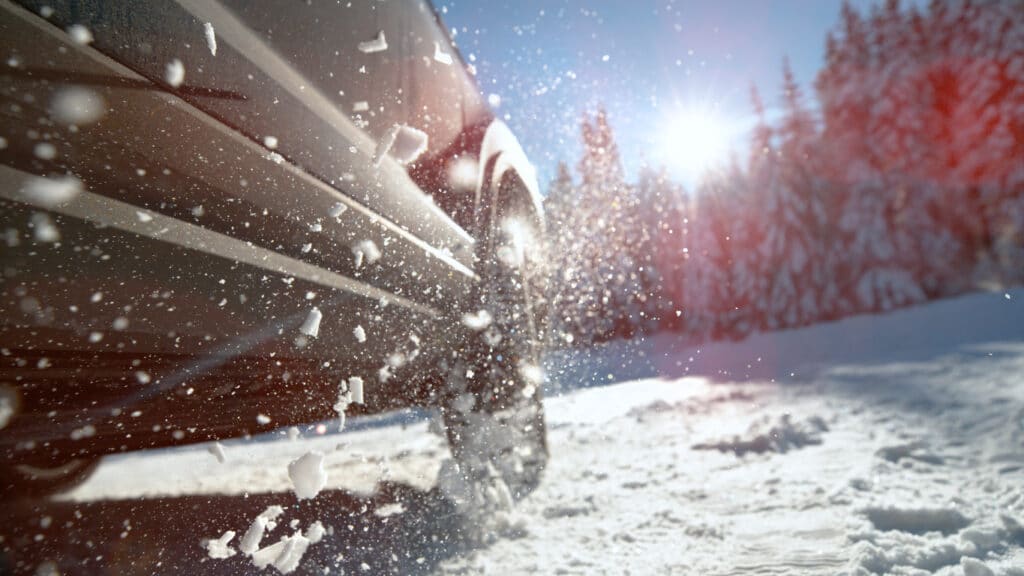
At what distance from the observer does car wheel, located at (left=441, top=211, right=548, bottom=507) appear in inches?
93.2

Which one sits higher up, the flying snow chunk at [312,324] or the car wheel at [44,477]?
the flying snow chunk at [312,324]

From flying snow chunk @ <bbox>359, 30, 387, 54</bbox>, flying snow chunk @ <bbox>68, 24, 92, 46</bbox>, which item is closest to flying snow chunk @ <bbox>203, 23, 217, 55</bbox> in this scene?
flying snow chunk @ <bbox>68, 24, 92, 46</bbox>

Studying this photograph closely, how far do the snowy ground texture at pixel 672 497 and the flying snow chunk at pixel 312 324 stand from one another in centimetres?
50

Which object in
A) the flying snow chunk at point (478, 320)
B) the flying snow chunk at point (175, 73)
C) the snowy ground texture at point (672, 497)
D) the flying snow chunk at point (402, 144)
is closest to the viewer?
the flying snow chunk at point (175, 73)

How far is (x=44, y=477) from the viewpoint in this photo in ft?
7.20

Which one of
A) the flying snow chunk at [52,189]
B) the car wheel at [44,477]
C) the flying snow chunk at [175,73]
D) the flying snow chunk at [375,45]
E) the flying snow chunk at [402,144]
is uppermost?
the flying snow chunk at [375,45]

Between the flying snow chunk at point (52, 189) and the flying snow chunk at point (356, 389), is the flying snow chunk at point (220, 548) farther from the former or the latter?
the flying snow chunk at point (52, 189)

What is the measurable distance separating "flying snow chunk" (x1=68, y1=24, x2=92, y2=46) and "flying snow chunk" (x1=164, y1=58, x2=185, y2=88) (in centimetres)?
13

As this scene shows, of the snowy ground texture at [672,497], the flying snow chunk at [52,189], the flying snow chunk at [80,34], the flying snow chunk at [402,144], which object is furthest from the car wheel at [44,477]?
the flying snow chunk at [80,34]

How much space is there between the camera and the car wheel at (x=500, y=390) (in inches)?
93.2

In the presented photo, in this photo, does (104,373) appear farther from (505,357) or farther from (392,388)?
(505,357)

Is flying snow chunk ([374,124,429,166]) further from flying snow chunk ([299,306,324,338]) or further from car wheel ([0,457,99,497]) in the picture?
car wheel ([0,457,99,497])

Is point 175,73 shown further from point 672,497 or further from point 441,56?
point 672,497

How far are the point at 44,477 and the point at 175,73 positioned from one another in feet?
6.62
